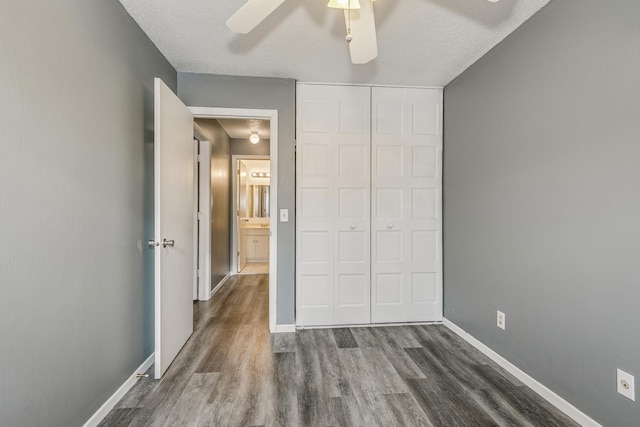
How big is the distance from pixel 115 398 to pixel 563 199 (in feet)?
9.16

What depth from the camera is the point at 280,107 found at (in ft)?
8.81

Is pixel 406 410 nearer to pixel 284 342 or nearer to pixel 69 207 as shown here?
pixel 284 342

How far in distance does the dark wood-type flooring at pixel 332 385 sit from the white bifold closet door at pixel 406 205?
31cm

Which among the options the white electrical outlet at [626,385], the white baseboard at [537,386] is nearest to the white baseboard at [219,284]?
the white baseboard at [537,386]

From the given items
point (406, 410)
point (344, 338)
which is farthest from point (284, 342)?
point (406, 410)

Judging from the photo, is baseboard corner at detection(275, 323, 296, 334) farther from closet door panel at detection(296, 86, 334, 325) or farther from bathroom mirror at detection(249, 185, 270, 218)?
bathroom mirror at detection(249, 185, 270, 218)

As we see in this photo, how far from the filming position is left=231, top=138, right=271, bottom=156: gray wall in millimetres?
4855

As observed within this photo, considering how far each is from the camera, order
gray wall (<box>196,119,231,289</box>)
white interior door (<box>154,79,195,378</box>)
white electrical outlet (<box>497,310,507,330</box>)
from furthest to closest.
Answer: gray wall (<box>196,119,231,289</box>), white electrical outlet (<box>497,310,507,330</box>), white interior door (<box>154,79,195,378</box>)

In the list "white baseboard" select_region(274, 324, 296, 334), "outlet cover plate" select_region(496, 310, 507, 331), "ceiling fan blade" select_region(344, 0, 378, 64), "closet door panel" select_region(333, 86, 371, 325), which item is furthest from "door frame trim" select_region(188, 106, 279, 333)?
"outlet cover plate" select_region(496, 310, 507, 331)

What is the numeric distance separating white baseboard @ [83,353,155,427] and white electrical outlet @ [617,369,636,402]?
8.48 ft

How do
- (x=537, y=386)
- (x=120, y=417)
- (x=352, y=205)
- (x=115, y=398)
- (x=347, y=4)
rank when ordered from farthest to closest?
(x=352, y=205) → (x=537, y=386) → (x=115, y=398) → (x=120, y=417) → (x=347, y=4)

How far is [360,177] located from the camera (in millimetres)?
2787

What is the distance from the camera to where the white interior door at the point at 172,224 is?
6.15 feet

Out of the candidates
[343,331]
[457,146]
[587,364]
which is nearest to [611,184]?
[587,364]
